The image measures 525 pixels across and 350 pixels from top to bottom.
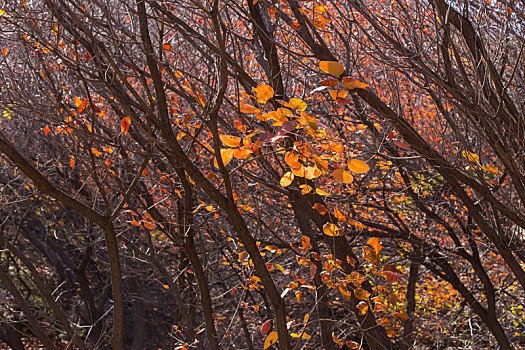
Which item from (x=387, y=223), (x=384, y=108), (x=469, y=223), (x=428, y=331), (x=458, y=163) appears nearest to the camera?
(x=384, y=108)

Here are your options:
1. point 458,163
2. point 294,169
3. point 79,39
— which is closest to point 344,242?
point 458,163

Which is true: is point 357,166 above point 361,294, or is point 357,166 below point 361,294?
above

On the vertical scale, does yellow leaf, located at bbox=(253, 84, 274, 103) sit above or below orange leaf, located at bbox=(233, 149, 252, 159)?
above

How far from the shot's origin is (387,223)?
7684 millimetres

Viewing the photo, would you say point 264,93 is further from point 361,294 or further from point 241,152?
point 361,294

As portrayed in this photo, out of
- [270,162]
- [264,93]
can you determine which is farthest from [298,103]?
[270,162]

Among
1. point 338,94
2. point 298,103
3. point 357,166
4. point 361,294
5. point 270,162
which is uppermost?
point 270,162

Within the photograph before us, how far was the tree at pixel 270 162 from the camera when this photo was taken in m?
2.79

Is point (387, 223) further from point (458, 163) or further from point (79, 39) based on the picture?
point (79, 39)

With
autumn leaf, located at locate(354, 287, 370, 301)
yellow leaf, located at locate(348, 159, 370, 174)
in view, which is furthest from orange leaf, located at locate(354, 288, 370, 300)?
yellow leaf, located at locate(348, 159, 370, 174)

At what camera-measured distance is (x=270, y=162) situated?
5.48m

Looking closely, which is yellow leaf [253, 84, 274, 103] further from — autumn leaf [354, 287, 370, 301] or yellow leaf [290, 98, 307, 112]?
autumn leaf [354, 287, 370, 301]

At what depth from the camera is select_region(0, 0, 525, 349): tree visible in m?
2.79

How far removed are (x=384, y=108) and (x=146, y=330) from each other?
8.61 meters
